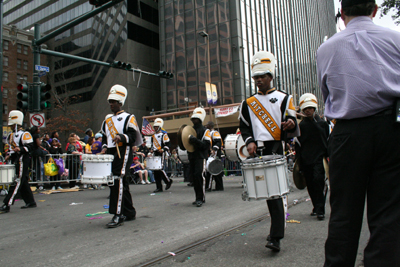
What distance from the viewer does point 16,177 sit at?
7.39m

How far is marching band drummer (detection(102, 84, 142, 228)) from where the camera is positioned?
17.6ft

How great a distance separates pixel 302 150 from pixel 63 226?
14.1 feet

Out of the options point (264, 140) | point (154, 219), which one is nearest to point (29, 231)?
point (154, 219)

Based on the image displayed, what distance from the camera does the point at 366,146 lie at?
206cm

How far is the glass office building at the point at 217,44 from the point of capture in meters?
34.2

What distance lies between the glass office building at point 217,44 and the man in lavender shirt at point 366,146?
90.9 feet

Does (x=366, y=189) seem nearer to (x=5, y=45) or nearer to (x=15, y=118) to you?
(x=15, y=118)

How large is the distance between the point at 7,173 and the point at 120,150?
3353 mm

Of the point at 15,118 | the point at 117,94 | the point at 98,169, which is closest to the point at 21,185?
the point at 15,118

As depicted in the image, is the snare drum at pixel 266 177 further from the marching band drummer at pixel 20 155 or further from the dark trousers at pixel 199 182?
the marching band drummer at pixel 20 155

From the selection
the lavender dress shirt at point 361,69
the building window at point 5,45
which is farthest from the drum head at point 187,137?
the building window at point 5,45

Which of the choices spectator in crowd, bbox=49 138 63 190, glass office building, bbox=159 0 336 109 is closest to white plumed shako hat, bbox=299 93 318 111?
spectator in crowd, bbox=49 138 63 190

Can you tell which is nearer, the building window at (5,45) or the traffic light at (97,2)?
the traffic light at (97,2)

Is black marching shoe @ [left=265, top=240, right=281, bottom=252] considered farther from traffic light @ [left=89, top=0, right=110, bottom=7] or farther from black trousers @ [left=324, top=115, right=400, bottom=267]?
traffic light @ [left=89, top=0, right=110, bottom=7]
